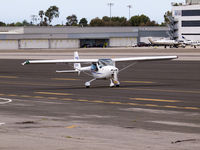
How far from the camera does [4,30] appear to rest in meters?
173

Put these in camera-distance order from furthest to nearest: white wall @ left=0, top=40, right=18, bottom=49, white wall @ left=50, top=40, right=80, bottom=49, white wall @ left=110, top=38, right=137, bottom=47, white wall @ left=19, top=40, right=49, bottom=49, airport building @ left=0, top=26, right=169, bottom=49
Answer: white wall @ left=110, top=38, right=137, bottom=47, white wall @ left=50, top=40, right=80, bottom=49, white wall @ left=19, top=40, right=49, bottom=49, airport building @ left=0, top=26, right=169, bottom=49, white wall @ left=0, top=40, right=18, bottom=49

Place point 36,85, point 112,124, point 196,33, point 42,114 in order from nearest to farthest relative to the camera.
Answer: point 112,124
point 42,114
point 36,85
point 196,33

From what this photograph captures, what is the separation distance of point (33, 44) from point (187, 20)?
49.0 metres

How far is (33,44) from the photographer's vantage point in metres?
158

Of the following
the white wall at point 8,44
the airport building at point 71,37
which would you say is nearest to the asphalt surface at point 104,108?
the white wall at point 8,44

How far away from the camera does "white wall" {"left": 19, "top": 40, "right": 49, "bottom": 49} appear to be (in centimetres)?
15650

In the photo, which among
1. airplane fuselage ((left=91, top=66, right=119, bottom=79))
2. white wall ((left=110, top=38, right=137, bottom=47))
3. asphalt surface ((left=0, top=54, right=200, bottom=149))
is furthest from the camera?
white wall ((left=110, top=38, right=137, bottom=47))

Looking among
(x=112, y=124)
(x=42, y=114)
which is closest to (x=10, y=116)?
(x=42, y=114)

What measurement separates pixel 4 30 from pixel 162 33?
54758mm

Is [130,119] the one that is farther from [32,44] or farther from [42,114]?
[32,44]

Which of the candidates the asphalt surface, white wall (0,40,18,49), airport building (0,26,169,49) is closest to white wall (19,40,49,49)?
airport building (0,26,169,49)

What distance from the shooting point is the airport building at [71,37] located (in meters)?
156

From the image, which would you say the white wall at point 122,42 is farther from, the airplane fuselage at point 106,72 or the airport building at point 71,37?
the airplane fuselage at point 106,72

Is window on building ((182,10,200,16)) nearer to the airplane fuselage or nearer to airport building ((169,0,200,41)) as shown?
airport building ((169,0,200,41))
